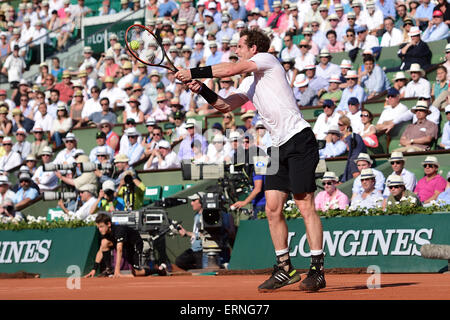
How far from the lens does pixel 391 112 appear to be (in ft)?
49.8

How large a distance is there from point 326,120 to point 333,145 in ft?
2.99

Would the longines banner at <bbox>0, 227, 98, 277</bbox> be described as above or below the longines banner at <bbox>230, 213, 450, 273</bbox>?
below

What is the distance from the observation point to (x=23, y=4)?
28.3m

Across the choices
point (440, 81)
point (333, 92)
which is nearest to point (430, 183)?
point (440, 81)

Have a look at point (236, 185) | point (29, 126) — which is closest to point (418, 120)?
point (236, 185)

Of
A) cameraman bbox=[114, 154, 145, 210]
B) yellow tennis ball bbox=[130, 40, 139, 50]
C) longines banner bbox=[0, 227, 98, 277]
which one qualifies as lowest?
longines banner bbox=[0, 227, 98, 277]

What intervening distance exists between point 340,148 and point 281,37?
582 cm

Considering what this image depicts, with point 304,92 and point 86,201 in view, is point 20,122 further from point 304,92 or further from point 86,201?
point 304,92

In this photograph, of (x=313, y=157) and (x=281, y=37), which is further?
(x=281, y=37)

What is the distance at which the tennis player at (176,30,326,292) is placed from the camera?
7730 mm

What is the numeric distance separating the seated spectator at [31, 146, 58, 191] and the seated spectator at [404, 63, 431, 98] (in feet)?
23.8

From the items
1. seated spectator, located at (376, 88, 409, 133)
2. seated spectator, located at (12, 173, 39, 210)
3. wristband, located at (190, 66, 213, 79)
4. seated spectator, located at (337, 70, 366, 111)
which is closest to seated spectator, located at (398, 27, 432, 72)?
seated spectator, located at (337, 70, 366, 111)

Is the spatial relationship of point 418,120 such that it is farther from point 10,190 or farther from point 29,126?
point 29,126

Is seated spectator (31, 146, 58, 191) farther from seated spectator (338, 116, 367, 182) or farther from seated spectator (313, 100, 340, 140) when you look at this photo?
seated spectator (338, 116, 367, 182)
